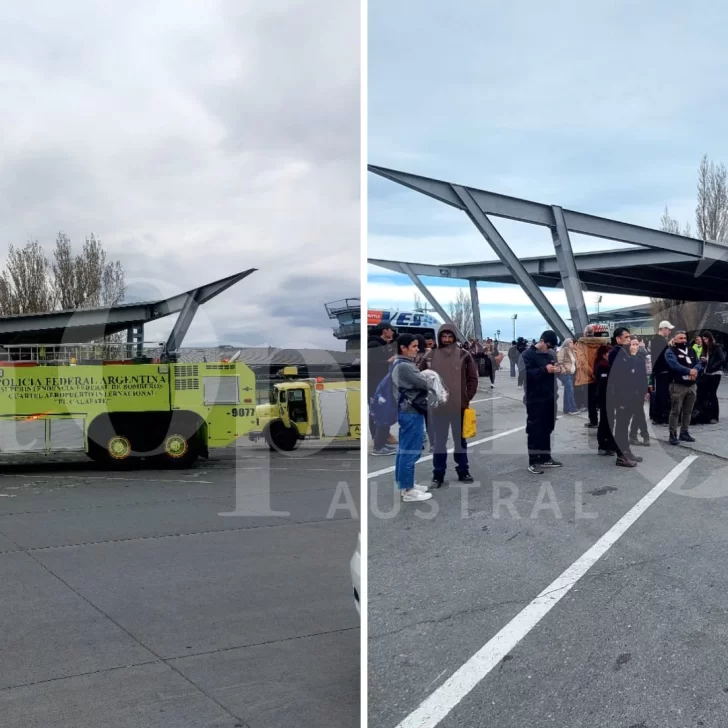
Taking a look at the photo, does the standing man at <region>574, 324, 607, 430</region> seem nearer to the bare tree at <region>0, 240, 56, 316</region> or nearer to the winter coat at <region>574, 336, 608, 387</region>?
the winter coat at <region>574, 336, 608, 387</region>

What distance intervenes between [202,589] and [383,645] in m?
2.84

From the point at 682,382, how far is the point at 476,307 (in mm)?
2197

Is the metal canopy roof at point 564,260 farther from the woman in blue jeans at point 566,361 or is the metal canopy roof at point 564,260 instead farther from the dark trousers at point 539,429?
the dark trousers at point 539,429

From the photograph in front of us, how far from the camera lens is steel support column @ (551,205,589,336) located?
5.66 feet

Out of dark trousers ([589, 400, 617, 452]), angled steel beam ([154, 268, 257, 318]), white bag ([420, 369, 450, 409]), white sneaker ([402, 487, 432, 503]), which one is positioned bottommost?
white sneaker ([402, 487, 432, 503])

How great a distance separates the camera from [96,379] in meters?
10.1

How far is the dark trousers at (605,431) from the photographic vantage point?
97.3 inches

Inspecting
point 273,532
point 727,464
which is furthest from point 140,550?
point 727,464

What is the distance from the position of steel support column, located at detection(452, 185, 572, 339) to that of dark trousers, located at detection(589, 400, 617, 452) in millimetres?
690

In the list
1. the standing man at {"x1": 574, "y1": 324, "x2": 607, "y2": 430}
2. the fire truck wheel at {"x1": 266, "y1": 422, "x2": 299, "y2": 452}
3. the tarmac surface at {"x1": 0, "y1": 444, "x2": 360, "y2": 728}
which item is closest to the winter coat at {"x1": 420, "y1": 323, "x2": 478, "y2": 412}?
the standing man at {"x1": 574, "y1": 324, "x2": 607, "y2": 430}

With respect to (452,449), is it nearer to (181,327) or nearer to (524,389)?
(524,389)

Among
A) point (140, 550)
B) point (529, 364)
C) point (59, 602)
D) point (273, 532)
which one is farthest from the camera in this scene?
point (273, 532)

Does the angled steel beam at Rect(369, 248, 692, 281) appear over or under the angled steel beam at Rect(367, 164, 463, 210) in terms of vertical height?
under

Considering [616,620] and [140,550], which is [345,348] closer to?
[616,620]
